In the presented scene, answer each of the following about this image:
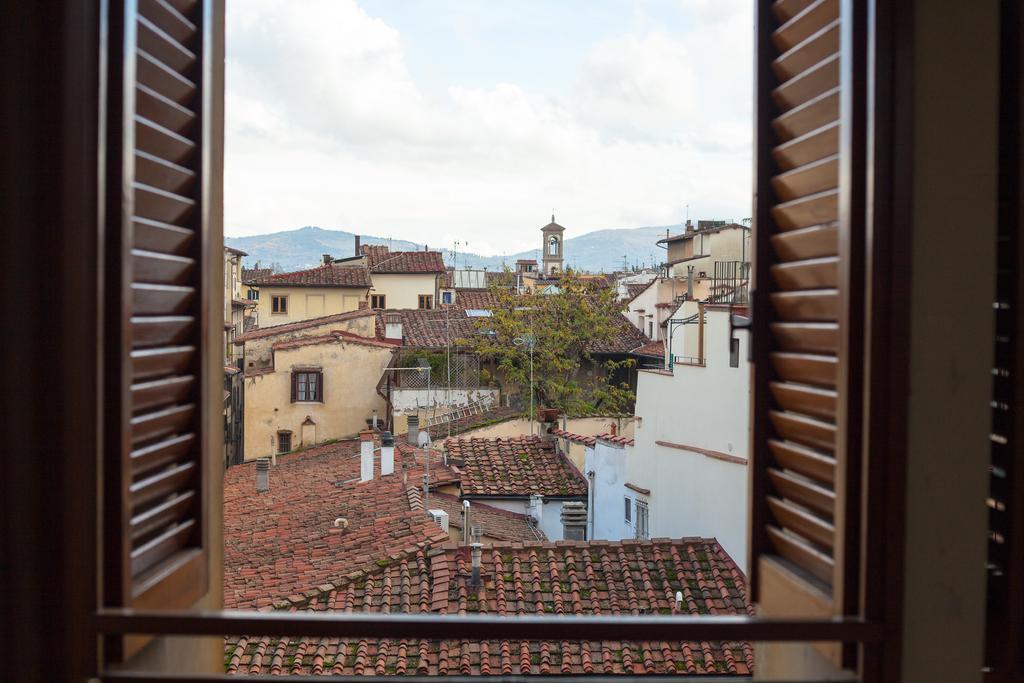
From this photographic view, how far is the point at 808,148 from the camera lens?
1525 mm

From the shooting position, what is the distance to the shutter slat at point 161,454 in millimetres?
1437

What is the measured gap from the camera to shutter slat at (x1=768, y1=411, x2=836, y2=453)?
4.72ft

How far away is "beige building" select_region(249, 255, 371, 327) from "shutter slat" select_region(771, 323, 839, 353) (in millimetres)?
24943

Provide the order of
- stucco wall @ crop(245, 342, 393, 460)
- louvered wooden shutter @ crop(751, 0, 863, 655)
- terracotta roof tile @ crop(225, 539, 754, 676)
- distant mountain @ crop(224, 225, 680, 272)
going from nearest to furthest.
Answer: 1. louvered wooden shutter @ crop(751, 0, 863, 655)
2. terracotta roof tile @ crop(225, 539, 754, 676)
3. stucco wall @ crop(245, 342, 393, 460)
4. distant mountain @ crop(224, 225, 680, 272)

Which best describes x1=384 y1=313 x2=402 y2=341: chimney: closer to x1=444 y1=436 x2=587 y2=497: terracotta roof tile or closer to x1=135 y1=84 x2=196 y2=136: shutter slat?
x1=444 y1=436 x2=587 y2=497: terracotta roof tile

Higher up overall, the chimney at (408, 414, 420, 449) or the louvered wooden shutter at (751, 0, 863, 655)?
the louvered wooden shutter at (751, 0, 863, 655)

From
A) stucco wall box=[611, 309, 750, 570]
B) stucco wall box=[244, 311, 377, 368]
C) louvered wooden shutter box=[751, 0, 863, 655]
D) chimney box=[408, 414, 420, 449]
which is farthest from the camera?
stucco wall box=[244, 311, 377, 368]

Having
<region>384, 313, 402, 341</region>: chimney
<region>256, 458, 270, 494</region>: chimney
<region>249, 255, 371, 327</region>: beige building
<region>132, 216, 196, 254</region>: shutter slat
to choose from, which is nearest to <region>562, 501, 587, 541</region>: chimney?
<region>256, 458, 270, 494</region>: chimney

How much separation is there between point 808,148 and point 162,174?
41.0 inches

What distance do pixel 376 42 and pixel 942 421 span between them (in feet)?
11.9


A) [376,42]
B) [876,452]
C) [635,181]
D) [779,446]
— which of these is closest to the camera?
[876,452]

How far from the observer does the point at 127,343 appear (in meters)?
1.40

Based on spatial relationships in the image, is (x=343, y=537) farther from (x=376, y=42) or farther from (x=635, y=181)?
(x=635, y=181)
